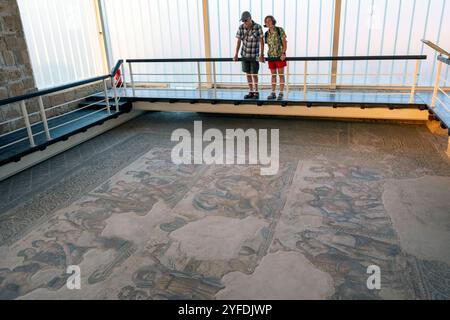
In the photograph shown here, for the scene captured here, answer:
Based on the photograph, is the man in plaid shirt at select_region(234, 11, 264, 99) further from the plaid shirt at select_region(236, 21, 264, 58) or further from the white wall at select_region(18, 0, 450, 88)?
the white wall at select_region(18, 0, 450, 88)

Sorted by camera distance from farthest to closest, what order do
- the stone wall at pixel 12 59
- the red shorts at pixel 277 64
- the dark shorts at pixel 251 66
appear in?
the dark shorts at pixel 251 66 → the red shorts at pixel 277 64 → the stone wall at pixel 12 59

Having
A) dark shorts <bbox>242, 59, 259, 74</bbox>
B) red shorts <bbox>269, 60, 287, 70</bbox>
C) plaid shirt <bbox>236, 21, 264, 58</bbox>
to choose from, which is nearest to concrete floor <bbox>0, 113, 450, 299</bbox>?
red shorts <bbox>269, 60, 287, 70</bbox>

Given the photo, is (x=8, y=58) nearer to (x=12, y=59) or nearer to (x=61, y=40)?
(x=12, y=59)

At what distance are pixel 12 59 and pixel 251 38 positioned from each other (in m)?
3.45

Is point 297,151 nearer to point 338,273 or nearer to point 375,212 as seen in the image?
point 375,212

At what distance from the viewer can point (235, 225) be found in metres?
3.10

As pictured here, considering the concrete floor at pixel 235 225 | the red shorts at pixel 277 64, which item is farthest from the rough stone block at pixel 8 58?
the red shorts at pixel 277 64

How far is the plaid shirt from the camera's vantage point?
5441mm

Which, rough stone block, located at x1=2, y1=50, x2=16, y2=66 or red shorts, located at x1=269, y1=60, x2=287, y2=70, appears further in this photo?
red shorts, located at x1=269, y1=60, x2=287, y2=70

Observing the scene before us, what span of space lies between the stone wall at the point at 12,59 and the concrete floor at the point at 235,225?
1118 mm

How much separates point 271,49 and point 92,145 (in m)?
3.06

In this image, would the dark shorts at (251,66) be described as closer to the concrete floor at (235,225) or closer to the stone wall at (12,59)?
the concrete floor at (235,225)

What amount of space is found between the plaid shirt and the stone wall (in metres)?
3.17

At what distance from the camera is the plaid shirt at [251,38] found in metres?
5.44
